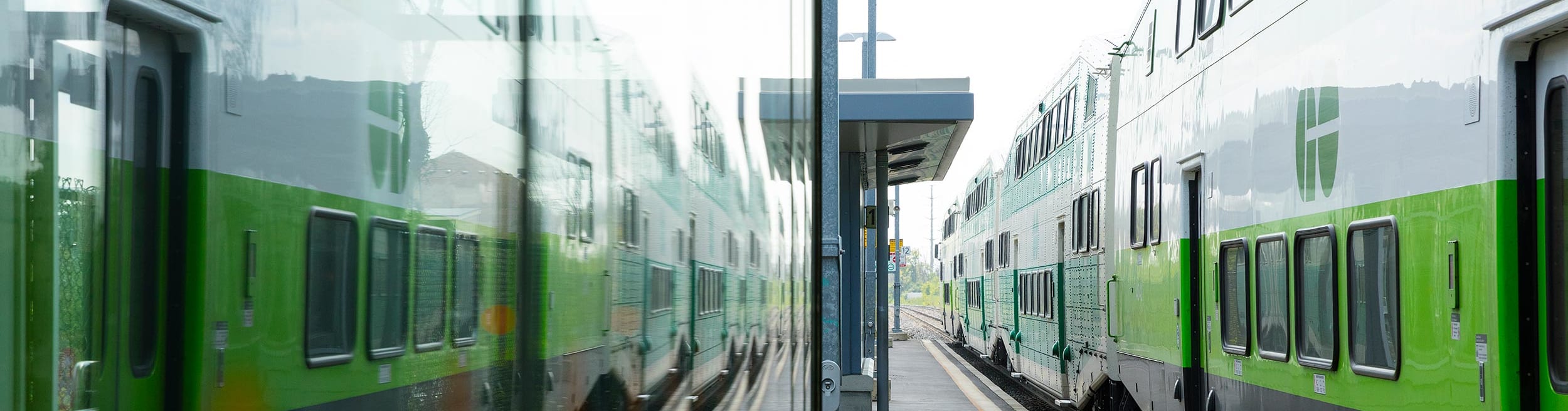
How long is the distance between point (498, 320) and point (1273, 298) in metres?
6.50

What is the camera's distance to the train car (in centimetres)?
419

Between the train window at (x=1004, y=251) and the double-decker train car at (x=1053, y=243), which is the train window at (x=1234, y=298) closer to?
the double-decker train car at (x=1053, y=243)

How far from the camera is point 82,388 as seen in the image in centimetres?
44

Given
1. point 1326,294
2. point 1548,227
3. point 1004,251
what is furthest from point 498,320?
point 1004,251

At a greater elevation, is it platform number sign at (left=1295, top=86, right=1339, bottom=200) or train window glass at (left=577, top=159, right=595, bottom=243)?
platform number sign at (left=1295, top=86, right=1339, bottom=200)

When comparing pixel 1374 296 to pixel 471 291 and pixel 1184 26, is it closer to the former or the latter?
pixel 1184 26

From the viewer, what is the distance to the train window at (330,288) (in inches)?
20.6

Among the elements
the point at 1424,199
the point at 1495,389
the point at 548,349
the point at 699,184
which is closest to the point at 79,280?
the point at 548,349

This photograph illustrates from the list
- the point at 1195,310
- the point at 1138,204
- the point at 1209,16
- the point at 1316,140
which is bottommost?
the point at 1195,310

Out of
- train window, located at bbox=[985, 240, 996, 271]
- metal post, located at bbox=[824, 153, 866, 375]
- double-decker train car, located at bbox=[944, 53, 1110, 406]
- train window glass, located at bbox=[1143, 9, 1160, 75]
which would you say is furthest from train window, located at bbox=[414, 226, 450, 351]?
train window, located at bbox=[985, 240, 996, 271]

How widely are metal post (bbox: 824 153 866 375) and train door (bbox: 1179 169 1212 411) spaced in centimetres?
234

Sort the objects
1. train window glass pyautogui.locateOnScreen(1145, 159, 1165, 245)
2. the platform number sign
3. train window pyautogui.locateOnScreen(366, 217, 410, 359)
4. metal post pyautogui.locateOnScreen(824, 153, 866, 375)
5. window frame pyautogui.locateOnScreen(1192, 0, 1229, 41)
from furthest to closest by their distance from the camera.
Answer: metal post pyautogui.locateOnScreen(824, 153, 866, 375) < train window glass pyautogui.locateOnScreen(1145, 159, 1165, 245) < window frame pyautogui.locateOnScreen(1192, 0, 1229, 41) < the platform number sign < train window pyautogui.locateOnScreen(366, 217, 410, 359)

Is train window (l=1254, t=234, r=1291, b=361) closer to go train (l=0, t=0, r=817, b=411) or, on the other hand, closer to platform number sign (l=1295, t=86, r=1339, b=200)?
platform number sign (l=1295, t=86, r=1339, b=200)

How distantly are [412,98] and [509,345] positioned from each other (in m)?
0.16
